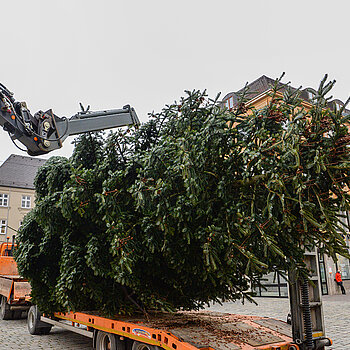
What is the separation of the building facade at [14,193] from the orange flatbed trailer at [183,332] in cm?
3725

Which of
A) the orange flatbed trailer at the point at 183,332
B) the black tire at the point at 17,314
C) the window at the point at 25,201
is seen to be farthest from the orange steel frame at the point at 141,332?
the window at the point at 25,201

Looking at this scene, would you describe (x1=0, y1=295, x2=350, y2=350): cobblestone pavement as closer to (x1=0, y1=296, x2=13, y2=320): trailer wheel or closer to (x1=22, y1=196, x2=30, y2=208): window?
(x1=0, y1=296, x2=13, y2=320): trailer wheel

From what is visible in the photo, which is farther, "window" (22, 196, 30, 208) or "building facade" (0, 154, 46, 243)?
"window" (22, 196, 30, 208)

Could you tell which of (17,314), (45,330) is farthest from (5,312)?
(45,330)

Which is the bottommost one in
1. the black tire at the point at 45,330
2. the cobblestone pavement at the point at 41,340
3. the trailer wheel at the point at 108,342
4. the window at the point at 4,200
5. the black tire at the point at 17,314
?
the cobblestone pavement at the point at 41,340

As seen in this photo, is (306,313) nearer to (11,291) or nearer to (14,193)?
(11,291)

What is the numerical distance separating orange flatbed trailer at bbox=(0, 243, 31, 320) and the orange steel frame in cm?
527

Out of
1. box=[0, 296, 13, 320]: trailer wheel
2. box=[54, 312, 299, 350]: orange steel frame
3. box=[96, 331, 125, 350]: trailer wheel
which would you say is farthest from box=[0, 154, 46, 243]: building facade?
box=[96, 331, 125, 350]: trailer wheel

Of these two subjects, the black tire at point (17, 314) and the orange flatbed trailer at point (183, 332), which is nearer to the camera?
the orange flatbed trailer at point (183, 332)

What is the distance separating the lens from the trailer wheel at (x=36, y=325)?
10.7 m

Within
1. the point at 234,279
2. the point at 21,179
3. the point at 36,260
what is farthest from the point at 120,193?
the point at 21,179

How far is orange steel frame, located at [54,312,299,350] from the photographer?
5367mm

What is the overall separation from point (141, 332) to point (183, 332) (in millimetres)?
736

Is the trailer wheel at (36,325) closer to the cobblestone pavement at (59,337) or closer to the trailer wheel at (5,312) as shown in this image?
the cobblestone pavement at (59,337)
